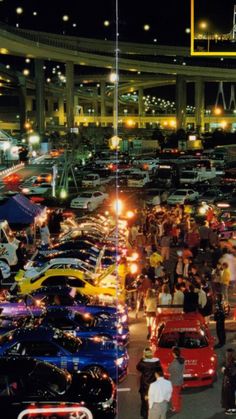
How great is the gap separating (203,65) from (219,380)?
89.8 metres

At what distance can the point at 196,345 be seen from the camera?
11492 millimetres

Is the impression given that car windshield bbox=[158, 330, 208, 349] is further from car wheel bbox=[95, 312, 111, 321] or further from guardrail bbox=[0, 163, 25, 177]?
guardrail bbox=[0, 163, 25, 177]

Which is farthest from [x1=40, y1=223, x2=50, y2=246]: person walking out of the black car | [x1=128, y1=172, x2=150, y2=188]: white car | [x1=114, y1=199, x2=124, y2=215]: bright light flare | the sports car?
[x1=128, y1=172, x2=150, y2=188]: white car

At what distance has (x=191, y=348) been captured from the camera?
37.5ft

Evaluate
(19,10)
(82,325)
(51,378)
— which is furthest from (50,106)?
(51,378)

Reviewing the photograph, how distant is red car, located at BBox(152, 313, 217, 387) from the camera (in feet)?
36.4

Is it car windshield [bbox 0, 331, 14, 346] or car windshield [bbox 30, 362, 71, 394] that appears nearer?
car windshield [bbox 30, 362, 71, 394]

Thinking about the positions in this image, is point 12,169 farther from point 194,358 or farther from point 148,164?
point 194,358

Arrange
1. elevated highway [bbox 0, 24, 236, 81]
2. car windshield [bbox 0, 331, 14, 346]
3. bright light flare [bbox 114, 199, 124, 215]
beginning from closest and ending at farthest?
car windshield [bbox 0, 331, 14, 346], bright light flare [bbox 114, 199, 124, 215], elevated highway [bbox 0, 24, 236, 81]

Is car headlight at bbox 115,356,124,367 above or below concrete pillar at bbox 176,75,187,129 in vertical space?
below

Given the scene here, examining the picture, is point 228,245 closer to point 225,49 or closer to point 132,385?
point 225,49

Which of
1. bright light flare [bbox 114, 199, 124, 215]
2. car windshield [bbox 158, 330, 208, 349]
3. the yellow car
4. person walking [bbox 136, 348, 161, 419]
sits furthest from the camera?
bright light flare [bbox 114, 199, 124, 215]

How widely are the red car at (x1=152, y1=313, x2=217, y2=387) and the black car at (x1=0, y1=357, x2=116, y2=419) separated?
5.94ft

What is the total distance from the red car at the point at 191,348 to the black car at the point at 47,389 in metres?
1.81
